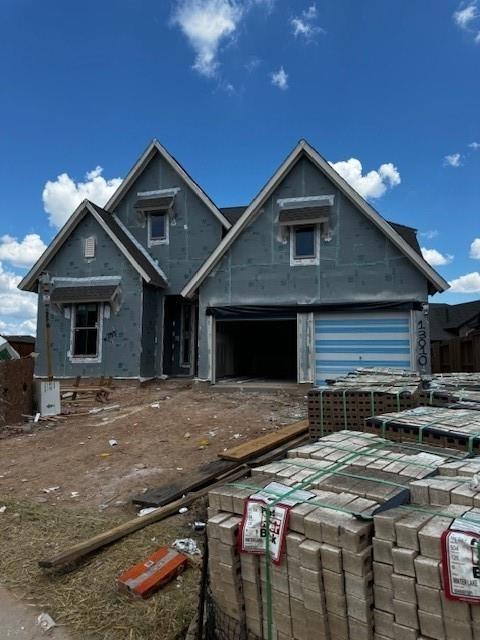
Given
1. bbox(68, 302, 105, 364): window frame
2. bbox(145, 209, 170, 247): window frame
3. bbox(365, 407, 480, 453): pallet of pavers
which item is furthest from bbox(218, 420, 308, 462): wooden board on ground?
bbox(145, 209, 170, 247): window frame

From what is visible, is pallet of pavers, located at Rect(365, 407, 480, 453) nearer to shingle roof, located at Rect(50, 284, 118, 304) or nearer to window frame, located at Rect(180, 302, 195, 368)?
shingle roof, located at Rect(50, 284, 118, 304)

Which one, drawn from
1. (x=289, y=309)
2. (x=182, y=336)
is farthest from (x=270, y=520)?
(x=182, y=336)

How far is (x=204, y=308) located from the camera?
1508cm

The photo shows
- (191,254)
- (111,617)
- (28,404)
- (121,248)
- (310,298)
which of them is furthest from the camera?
(191,254)

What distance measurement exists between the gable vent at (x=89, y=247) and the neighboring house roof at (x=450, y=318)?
25.4 m

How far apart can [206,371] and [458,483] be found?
12.2 m

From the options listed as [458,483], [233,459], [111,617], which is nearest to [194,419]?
[233,459]

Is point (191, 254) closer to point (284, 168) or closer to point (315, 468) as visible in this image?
point (284, 168)

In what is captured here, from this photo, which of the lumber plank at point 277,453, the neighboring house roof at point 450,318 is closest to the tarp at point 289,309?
the lumber plank at point 277,453

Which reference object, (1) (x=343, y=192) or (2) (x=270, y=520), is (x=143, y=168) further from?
(2) (x=270, y=520)

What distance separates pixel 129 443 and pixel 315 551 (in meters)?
6.47

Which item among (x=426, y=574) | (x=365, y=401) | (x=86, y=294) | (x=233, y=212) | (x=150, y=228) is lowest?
(x=426, y=574)

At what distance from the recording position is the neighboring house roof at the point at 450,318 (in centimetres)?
3297

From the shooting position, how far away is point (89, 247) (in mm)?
16656
